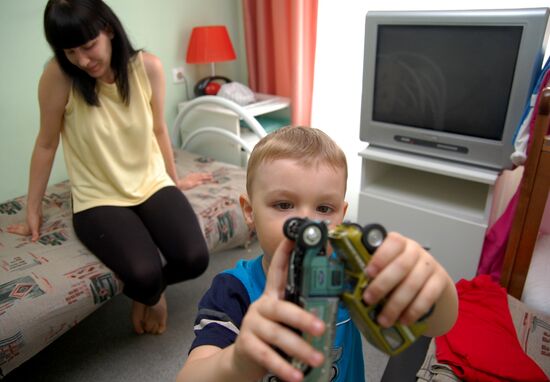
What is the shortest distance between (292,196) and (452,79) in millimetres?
1372

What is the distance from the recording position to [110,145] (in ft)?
5.51

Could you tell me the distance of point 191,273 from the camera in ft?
5.52

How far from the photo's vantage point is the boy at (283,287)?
0.43 metres

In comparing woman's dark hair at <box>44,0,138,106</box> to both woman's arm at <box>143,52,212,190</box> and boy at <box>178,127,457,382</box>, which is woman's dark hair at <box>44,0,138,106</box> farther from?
boy at <box>178,127,457,382</box>

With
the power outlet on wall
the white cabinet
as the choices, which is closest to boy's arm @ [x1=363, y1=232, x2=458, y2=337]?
the white cabinet

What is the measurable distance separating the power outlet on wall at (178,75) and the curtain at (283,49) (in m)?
0.46

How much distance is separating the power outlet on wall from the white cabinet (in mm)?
149

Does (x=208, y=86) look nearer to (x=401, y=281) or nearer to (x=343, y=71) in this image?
(x=343, y=71)

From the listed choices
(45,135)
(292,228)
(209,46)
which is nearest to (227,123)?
(209,46)

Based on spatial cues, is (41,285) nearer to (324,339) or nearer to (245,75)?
(324,339)

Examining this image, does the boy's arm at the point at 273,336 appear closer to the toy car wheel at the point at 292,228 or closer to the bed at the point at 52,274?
the toy car wheel at the point at 292,228

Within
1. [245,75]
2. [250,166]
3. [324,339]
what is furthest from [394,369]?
[245,75]

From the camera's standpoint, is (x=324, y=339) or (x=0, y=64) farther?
(x=0, y=64)

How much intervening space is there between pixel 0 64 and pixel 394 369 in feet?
7.09
